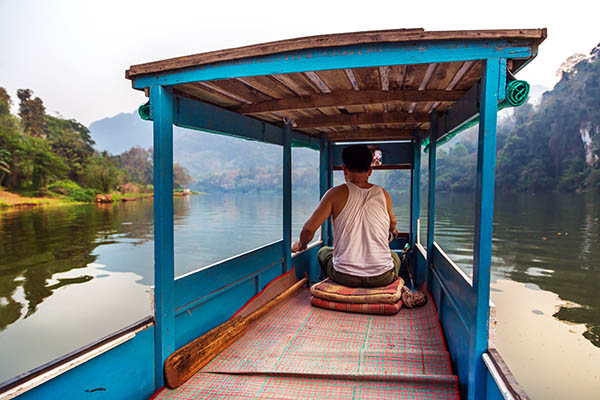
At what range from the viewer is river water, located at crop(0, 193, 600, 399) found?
8.10m

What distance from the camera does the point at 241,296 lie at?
3551mm

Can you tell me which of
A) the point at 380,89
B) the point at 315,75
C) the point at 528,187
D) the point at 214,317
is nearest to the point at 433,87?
the point at 380,89

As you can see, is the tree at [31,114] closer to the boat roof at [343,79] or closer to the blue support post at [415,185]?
the blue support post at [415,185]

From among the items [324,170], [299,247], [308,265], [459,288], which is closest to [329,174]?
[324,170]

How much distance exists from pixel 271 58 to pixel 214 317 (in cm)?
196

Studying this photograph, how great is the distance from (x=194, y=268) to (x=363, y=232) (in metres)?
14.0

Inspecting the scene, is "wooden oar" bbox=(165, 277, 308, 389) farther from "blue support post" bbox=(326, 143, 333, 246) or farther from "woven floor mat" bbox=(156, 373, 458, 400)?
"blue support post" bbox=(326, 143, 333, 246)

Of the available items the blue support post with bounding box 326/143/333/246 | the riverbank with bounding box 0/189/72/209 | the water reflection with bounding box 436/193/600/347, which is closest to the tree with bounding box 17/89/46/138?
the riverbank with bounding box 0/189/72/209

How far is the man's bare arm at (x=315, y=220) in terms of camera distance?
10.3ft

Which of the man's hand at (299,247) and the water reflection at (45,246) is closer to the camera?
the man's hand at (299,247)

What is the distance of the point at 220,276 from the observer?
10.5 feet

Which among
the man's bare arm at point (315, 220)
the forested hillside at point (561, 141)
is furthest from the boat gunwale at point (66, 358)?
the forested hillside at point (561, 141)

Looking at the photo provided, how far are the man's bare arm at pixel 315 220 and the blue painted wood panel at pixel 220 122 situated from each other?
3.33 ft

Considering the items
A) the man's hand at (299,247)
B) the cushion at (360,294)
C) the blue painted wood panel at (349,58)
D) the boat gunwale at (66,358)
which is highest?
the blue painted wood panel at (349,58)
